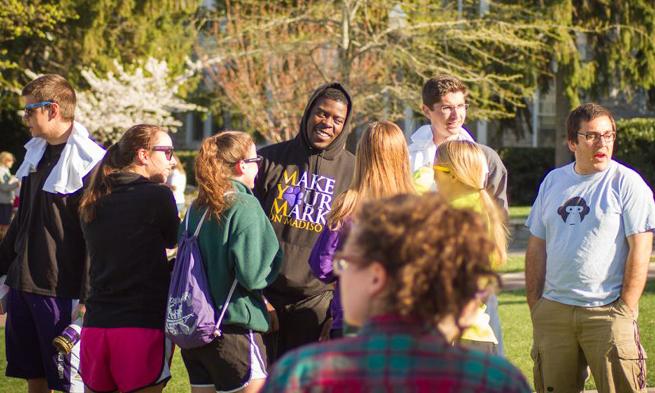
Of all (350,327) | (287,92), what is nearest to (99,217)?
(350,327)

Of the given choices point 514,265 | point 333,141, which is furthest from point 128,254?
point 514,265

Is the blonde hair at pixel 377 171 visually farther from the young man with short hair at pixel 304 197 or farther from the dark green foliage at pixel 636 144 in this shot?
the dark green foliage at pixel 636 144

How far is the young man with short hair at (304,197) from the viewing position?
511 centimetres

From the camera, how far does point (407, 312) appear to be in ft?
7.27

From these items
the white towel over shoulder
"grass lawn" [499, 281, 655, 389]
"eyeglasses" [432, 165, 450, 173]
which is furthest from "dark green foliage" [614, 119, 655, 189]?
"eyeglasses" [432, 165, 450, 173]

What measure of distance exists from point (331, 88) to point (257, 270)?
4.75 ft

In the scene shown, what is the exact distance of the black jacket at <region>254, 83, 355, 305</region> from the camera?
200 inches

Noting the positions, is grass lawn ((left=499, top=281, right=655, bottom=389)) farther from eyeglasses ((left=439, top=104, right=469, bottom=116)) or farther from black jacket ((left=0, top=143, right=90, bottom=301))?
black jacket ((left=0, top=143, right=90, bottom=301))

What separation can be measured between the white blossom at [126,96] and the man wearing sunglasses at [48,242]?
2124 centimetres

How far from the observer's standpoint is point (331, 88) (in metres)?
5.52

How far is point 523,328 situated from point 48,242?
5.85 metres

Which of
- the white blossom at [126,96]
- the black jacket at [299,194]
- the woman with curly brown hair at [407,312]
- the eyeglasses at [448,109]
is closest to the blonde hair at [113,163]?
the black jacket at [299,194]

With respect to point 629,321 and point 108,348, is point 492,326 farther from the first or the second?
point 108,348

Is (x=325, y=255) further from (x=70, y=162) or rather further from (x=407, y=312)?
(x=407, y=312)
